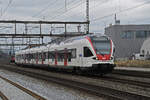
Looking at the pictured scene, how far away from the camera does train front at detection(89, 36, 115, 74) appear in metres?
19.0

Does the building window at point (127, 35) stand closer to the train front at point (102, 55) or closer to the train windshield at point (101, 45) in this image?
the train windshield at point (101, 45)

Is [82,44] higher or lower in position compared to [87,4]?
lower

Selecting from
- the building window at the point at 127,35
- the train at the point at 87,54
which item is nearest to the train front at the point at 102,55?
the train at the point at 87,54

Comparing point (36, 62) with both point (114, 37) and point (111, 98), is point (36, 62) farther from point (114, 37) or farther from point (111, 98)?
point (114, 37)

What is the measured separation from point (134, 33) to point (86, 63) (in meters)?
52.1

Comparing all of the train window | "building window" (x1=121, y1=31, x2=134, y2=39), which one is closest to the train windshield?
the train window

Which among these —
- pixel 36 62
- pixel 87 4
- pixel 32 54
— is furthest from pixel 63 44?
pixel 32 54

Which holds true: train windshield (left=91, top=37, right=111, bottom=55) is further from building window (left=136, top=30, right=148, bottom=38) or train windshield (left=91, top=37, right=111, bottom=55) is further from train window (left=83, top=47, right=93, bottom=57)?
building window (left=136, top=30, right=148, bottom=38)

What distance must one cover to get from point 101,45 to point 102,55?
2.73 feet

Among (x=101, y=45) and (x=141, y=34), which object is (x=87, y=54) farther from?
(x=141, y=34)

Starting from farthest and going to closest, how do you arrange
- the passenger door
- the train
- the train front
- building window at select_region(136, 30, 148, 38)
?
building window at select_region(136, 30, 148, 38)
the passenger door
the train
the train front

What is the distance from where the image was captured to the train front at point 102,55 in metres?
19.0

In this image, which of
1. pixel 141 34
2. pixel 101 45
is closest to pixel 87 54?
pixel 101 45

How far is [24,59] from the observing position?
43.4m
